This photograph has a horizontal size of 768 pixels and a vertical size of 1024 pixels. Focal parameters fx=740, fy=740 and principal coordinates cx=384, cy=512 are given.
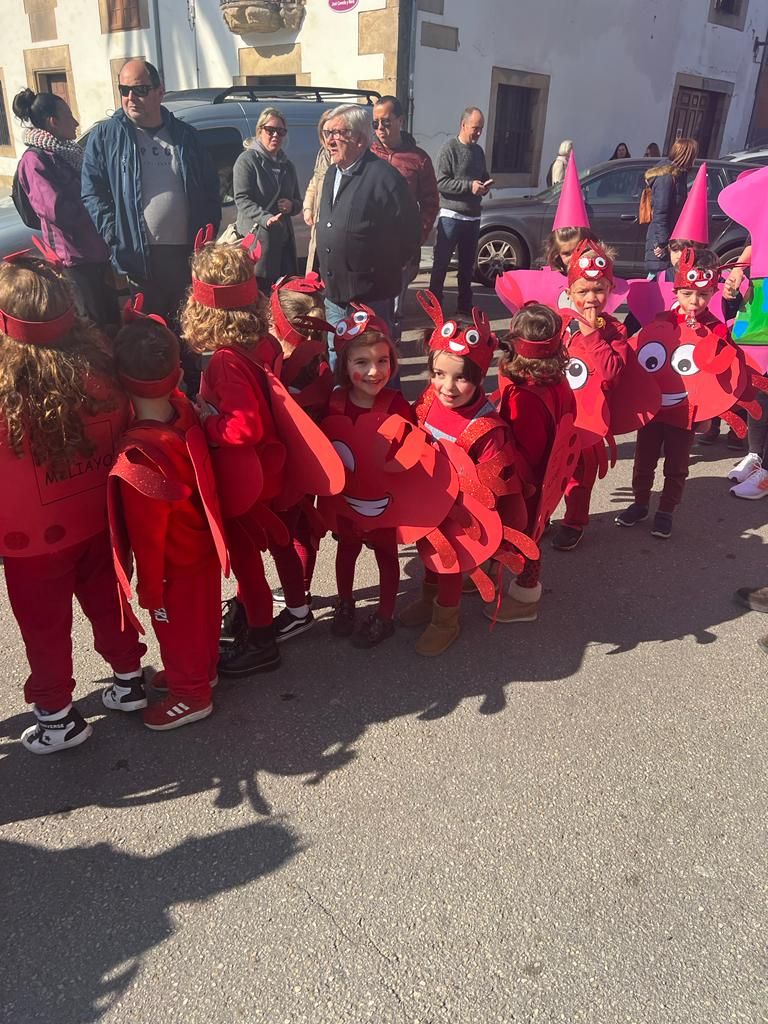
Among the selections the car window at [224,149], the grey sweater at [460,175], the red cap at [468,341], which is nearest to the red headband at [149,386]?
the red cap at [468,341]

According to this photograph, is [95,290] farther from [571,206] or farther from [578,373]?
[578,373]

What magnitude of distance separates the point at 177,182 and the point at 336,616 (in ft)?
9.79

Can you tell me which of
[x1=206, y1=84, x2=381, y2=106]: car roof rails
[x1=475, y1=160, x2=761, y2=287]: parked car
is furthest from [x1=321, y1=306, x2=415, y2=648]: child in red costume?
[x1=475, y1=160, x2=761, y2=287]: parked car

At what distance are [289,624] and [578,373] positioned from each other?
1.68m

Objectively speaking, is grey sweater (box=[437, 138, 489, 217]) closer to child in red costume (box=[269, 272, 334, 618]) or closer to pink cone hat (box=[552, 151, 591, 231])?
pink cone hat (box=[552, 151, 591, 231])

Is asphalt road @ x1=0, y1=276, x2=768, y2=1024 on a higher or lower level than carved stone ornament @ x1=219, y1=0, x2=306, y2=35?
lower

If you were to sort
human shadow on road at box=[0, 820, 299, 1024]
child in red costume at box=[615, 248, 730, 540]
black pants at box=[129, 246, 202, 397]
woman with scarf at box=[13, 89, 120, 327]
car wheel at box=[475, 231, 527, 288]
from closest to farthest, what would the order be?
human shadow on road at box=[0, 820, 299, 1024], child in red costume at box=[615, 248, 730, 540], woman with scarf at box=[13, 89, 120, 327], black pants at box=[129, 246, 202, 397], car wheel at box=[475, 231, 527, 288]

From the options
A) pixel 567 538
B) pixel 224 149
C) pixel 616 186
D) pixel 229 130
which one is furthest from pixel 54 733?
pixel 616 186

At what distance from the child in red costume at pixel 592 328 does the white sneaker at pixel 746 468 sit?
1.57m

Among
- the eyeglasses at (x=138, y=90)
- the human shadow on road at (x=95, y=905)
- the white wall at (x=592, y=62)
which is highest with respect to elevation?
the white wall at (x=592, y=62)

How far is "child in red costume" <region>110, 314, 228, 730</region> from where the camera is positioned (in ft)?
6.71

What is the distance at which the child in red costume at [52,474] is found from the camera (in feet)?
6.25

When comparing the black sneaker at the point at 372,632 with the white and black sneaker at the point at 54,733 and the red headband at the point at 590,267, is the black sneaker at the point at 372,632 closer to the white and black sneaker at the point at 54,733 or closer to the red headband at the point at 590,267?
the white and black sneaker at the point at 54,733

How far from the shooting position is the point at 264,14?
39.6 ft
